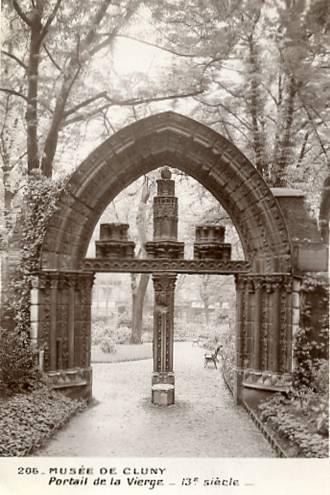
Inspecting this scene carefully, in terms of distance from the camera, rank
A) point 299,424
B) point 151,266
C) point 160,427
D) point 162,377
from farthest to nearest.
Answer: point 162,377, point 151,266, point 160,427, point 299,424

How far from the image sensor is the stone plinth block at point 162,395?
8.66 meters

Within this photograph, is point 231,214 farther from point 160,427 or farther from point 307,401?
point 160,427

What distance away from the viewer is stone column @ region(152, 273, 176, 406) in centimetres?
872

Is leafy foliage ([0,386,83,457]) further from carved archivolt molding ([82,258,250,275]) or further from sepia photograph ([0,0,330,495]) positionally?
carved archivolt molding ([82,258,250,275])

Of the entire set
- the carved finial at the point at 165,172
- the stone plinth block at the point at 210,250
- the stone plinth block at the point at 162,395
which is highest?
the carved finial at the point at 165,172

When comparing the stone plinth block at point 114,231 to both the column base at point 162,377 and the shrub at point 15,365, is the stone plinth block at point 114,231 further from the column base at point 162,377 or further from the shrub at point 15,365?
the column base at point 162,377

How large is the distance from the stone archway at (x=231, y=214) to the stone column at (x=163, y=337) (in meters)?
1.16

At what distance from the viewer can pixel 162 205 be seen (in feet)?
28.4

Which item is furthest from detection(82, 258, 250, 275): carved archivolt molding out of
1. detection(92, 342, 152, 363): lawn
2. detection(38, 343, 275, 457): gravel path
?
detection(92, 342, 152, 363): lawn

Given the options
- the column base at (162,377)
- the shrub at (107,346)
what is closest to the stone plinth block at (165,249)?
the column base at (162,377)

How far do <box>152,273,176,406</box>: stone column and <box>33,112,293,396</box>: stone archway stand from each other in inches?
45.8

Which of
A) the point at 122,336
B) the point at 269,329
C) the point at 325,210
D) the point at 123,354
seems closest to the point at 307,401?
the point at 269,329

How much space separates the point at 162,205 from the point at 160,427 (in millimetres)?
3394
